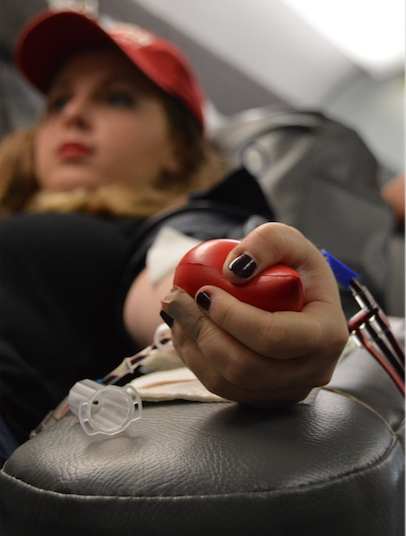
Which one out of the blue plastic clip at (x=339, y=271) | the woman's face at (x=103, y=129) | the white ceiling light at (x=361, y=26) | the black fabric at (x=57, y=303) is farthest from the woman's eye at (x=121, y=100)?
the white ceiling light at (x=361, y=26)

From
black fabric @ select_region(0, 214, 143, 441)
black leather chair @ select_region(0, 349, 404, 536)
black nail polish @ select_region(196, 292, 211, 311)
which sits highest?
black nail polish @ select_region(196, 292, 211, 311)

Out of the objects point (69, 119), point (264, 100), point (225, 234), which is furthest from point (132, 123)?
point (264, 100)

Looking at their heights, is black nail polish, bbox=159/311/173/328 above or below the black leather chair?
above

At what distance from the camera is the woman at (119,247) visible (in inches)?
6.7

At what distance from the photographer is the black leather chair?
14 centimetres

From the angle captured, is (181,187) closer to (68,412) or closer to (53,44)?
(53,44)

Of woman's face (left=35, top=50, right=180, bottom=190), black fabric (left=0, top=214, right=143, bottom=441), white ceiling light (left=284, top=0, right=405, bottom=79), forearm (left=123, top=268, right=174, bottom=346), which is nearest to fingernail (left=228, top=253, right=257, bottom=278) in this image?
forearm (left=123, top=268, right=174, bottom=346)

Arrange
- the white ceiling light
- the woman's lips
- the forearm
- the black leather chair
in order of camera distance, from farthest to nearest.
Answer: the white ceiling light < the woman's lips < the forearm < the black leather chair

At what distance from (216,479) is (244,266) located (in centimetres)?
8

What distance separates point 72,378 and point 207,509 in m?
0.29

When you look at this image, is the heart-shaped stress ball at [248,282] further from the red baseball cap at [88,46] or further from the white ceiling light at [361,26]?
the white ceiling light at [361,26]

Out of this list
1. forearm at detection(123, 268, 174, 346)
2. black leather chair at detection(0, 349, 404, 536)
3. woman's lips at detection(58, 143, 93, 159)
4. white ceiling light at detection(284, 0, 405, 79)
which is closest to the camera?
black leather chair at detection(0, 349, 404, 536)

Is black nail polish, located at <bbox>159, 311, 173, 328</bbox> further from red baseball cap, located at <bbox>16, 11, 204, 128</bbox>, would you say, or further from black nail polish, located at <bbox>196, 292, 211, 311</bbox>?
red baseball cap, located at <bbox>16, 11, 204, 128</bbox>

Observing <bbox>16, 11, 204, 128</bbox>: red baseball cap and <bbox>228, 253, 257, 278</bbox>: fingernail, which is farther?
<bbox>16, 11, 204, 128</bbox>: red baseball cap
